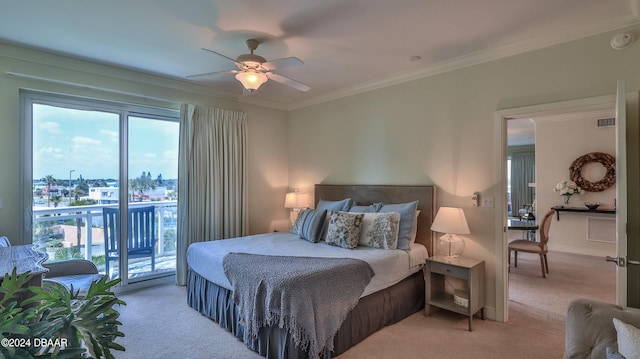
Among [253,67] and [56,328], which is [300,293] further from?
[253,67]

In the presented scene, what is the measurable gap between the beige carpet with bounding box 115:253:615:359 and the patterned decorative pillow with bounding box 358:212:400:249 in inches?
31.1

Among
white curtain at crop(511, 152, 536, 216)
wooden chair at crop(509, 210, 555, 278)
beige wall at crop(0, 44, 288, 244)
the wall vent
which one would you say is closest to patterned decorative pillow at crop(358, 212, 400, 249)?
beige wall at crop(0, 44, 288, 244)

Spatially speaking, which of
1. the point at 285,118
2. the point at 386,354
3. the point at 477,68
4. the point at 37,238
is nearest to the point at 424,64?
the point at 477,68

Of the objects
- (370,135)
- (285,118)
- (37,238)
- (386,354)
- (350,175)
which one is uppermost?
(285,118)

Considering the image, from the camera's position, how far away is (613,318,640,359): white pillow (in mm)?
1303

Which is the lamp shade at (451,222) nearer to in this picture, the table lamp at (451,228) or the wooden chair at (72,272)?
the table lamp at (451,228)

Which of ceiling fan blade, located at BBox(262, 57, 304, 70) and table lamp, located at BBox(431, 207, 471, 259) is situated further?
table lamp, located at BBox(431, 207, 471, 259)

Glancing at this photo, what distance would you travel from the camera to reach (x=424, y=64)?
11.8 feet

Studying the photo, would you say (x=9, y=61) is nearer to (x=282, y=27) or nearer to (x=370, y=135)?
(x=282, y=27)

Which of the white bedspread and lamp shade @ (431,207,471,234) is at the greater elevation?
lamp shade @ (431,207,471,234)

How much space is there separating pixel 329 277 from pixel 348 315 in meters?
0.40

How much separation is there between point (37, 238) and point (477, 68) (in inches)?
199

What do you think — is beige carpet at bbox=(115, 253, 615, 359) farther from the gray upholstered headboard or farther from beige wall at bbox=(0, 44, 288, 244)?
beige wall at bbox=(0, 44, 288, 244)

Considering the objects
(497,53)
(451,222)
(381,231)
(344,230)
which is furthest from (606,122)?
(344,230)
